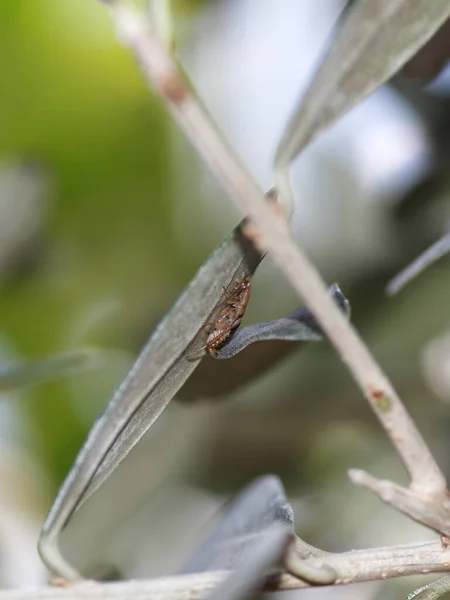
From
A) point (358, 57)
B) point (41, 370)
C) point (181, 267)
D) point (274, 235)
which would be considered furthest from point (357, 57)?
point (181, 267)

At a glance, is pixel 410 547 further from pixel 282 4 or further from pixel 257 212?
pixel 282 4

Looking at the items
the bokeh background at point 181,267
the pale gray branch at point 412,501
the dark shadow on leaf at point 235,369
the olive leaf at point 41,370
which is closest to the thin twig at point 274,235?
the pale gray branch at point 412,501

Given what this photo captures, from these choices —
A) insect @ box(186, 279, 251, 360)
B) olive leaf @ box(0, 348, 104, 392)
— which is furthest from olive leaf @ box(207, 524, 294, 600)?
olive leaf @ box(0, 348, 104, 392)

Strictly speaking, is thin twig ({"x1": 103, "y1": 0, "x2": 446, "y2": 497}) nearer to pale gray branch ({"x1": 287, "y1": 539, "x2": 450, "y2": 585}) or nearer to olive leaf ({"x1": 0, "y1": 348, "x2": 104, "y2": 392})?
pale gray branch ({"x1": 287, "y1": 539, "x2": 450, "y2": 585})

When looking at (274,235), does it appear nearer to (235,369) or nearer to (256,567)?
(256,567)

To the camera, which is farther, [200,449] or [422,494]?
[200,449]

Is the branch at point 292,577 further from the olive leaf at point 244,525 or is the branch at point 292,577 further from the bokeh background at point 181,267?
the bokeh background at point 181,267

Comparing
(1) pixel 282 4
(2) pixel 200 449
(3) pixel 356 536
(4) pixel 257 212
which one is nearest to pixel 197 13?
(1) pixel 282 4
